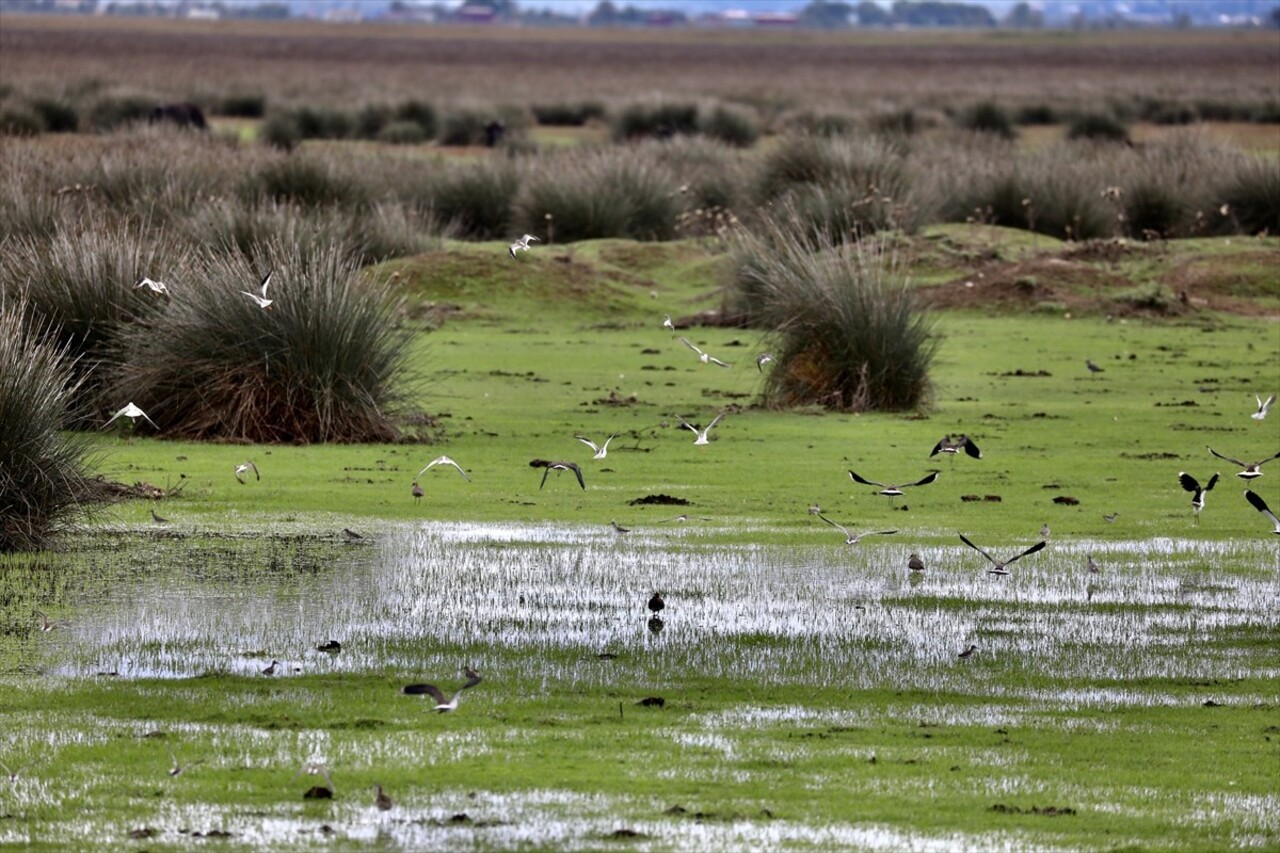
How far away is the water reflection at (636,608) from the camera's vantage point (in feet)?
30.2

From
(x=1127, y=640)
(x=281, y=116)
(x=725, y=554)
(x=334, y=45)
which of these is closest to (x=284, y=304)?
(x=725, y=554)

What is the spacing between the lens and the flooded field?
22.3 feet

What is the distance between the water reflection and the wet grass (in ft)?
0.11

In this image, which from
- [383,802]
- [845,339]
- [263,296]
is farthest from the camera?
[845,339]

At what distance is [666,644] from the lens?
958 centimetres

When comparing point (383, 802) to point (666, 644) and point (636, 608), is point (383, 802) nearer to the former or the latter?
point (666, 644)

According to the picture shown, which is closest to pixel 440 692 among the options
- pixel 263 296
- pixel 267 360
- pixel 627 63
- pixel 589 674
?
pixel 589 674

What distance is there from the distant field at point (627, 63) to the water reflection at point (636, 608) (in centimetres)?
4893

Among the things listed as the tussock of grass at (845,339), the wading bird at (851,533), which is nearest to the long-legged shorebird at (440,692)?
the wading bird at (851,533)

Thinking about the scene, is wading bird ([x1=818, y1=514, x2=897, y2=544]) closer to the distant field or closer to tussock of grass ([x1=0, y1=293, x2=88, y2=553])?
tussock of grass ([x1=0, y1=293, x2=88, y2=553])

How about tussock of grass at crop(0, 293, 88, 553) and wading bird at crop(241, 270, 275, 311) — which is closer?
tussock of grass at crop(0, 293, 88, 553)

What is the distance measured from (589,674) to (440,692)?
1202 millimetres

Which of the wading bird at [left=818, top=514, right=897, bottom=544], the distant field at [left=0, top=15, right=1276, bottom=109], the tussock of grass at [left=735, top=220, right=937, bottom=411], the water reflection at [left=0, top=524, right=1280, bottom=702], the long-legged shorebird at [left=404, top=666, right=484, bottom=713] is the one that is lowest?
the distant field at [left=0, top=15, right=1276, bottom=109]

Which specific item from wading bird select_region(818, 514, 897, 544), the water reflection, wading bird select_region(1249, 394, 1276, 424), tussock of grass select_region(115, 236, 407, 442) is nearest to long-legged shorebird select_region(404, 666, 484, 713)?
the water reflection
